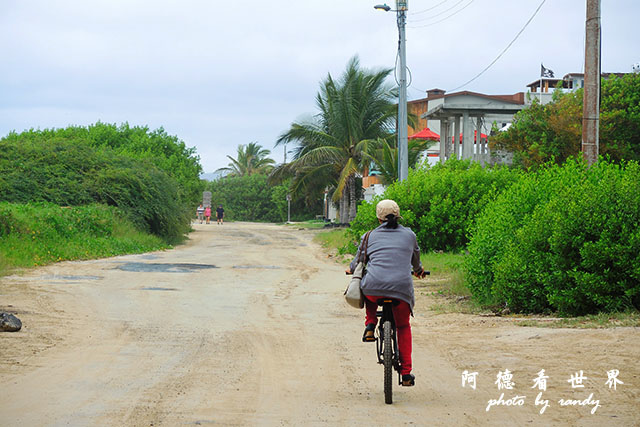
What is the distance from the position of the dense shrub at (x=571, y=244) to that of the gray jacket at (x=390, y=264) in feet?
12.9

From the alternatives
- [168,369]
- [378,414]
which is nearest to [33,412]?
[168,369]

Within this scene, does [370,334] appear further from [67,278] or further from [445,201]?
[445,201]

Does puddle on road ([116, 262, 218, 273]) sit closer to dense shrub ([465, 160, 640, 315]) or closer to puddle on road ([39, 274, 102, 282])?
puddle on road ([39, 274, 102, 282])

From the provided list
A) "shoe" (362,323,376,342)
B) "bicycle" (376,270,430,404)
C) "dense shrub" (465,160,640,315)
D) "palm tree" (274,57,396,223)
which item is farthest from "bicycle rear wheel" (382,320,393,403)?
"palm tree" (274,57,396,223)

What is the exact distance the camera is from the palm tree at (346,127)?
1516 inches

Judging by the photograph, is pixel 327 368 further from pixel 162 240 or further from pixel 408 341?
pixel 162 240

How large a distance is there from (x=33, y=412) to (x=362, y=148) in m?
32.3

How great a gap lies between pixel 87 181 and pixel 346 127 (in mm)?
15006

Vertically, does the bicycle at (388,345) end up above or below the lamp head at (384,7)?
below

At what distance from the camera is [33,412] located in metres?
5.53

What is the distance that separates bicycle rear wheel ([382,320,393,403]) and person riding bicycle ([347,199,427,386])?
202 millimetres

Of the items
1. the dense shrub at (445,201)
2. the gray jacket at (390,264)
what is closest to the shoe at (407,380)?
the gray jacket at (390,264)

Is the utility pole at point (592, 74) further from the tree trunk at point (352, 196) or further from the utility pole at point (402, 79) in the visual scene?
the tree trunk at point (352, 196)

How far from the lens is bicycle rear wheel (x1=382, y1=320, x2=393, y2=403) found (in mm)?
5949
